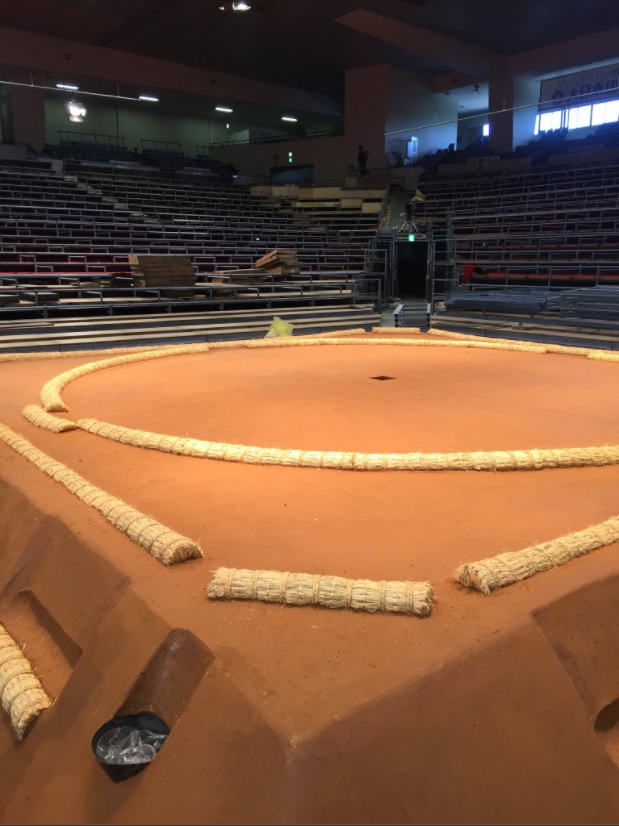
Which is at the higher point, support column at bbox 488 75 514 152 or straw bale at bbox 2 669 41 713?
support column at bbox 488 75 514 152

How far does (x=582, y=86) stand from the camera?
14.2 metres

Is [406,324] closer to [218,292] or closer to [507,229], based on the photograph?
[218,292]

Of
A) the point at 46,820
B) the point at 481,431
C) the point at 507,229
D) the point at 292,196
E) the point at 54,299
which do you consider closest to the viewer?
the point at 46,820

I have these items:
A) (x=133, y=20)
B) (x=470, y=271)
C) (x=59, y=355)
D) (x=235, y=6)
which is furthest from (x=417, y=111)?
(x=59, y=355)

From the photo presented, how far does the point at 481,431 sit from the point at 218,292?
5.82 metres

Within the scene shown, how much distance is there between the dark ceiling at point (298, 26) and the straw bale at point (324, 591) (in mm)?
13010

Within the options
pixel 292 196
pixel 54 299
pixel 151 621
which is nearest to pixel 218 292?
pixel 54 299

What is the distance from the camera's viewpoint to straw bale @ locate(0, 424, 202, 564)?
4.77ft

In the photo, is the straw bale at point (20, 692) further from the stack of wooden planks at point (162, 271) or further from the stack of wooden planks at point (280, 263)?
the stack of wooden planks at point (280, 263)

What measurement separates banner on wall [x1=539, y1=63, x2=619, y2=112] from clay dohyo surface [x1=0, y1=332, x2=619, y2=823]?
14576 mm

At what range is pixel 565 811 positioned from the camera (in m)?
1.04

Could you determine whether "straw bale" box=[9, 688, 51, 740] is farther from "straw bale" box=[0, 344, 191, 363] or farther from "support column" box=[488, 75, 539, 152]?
"support column" box=[488, 75, 539, 152]

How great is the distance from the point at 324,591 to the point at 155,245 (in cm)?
996

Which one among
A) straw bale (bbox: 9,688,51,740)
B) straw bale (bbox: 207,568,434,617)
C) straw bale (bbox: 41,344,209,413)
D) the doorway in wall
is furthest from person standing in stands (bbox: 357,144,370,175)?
straw bale (bbox: 9,688,51,740)
